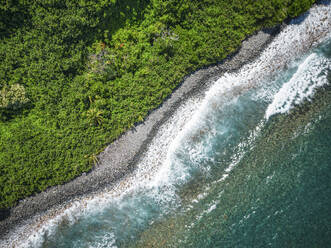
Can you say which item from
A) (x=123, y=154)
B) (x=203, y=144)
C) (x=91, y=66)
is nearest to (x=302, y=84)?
(x=203, y=144)

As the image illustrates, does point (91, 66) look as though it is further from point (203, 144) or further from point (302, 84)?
point (302, 84)

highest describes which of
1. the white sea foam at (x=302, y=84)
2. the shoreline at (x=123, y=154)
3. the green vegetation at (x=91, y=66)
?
the green vegetation at (x=91, y=66)

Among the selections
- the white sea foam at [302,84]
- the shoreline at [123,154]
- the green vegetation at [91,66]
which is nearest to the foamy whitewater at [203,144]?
the white sea foam at [302,84]

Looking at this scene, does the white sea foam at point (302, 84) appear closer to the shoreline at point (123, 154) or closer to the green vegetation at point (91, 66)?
the shoreline at point (123, 154)

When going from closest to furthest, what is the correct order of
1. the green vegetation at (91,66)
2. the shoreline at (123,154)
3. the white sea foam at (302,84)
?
1. the green vegetation at (91,66)
2. the shoreline at (123,154)
3. the white sea foam at (302,84)

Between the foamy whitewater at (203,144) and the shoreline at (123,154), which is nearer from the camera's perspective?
the shoreline at (123,154)

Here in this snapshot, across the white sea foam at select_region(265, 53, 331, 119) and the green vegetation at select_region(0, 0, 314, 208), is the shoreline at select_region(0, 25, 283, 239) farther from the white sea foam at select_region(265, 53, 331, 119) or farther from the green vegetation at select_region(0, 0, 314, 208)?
the white sea foam at select_region(265, 53, 331, 119)
